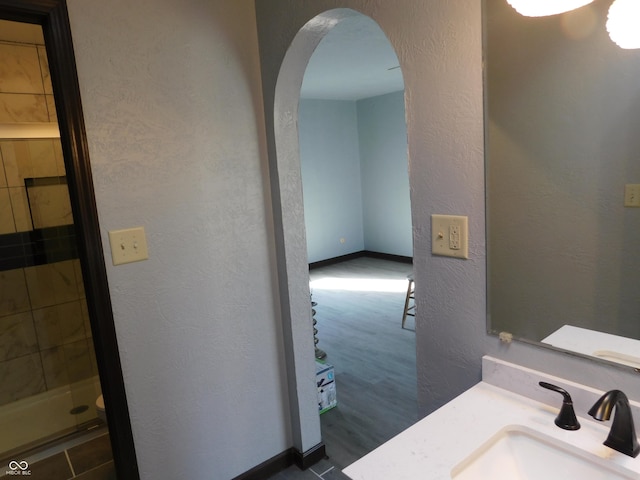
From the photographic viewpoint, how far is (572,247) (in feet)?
3.22

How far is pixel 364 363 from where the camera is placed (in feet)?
9.97

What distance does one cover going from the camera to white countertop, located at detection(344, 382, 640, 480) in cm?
80

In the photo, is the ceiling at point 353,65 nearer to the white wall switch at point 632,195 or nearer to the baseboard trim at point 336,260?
the white wall switch at point 632,195

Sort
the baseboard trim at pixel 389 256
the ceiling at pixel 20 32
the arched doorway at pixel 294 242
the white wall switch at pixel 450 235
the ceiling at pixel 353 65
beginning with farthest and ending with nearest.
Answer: the baseboard trim at pixel 389 256
the ceiling at pixel 353 65
the ceiling at pixel 20 32
the arched doorway at pixel 294 242
the white wall switch at pixel 450 235

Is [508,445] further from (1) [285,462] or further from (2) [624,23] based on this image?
(1) [285,462]

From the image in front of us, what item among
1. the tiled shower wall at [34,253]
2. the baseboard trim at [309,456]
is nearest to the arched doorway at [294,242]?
the baseboard trim at [309,456]

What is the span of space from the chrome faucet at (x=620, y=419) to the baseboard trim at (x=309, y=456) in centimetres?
144

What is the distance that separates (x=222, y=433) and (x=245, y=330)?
0.44m

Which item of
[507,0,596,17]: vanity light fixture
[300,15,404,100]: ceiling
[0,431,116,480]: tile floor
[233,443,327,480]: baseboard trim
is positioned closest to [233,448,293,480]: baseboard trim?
[233,443,327,480]: baseboard trim

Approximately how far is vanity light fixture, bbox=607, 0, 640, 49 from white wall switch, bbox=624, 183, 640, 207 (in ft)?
0.90

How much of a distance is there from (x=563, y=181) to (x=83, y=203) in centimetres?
137

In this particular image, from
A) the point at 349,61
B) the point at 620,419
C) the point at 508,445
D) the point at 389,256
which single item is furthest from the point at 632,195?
the point at 389,256

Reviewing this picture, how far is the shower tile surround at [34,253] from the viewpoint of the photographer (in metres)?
2.58

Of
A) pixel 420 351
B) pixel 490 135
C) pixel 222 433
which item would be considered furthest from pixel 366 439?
pixel 490 135
